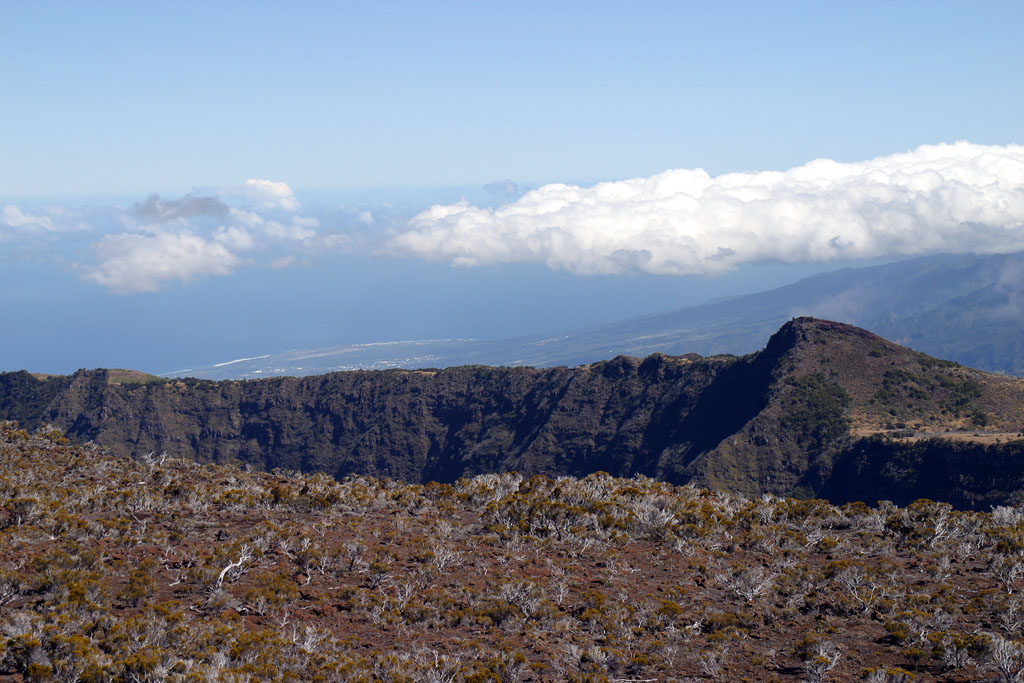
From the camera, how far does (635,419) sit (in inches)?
4397

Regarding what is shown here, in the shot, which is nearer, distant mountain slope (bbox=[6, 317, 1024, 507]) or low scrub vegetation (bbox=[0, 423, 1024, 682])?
low scrub vegetation (bbox=[0, 423, 1024, 682])

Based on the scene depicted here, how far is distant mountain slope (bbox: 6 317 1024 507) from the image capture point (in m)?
80.5

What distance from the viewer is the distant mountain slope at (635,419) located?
80500 millimetres

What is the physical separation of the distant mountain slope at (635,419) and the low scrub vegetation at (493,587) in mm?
48553

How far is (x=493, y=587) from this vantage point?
21625 millimetres

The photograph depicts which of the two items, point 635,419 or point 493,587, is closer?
point 493,587

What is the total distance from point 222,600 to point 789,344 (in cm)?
9764

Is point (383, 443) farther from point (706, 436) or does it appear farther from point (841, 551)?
point (841, 551)

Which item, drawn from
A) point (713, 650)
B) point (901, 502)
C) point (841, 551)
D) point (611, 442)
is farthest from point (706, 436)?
point (713, 650)

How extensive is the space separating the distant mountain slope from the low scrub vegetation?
48.6m

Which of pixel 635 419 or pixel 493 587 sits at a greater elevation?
pixel 493 587

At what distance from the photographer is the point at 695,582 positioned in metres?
23.2

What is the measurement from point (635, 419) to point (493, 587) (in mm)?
91860

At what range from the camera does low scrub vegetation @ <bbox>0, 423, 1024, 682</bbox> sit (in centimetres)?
1658
